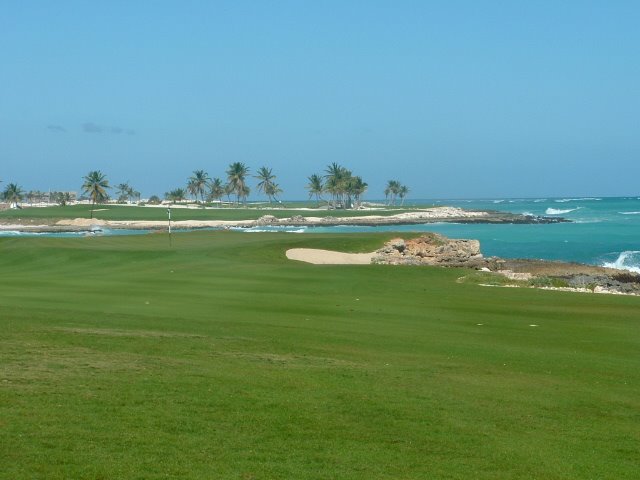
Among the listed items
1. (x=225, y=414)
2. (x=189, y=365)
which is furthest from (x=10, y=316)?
(x=225, y=414)

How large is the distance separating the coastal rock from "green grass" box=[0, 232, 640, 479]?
1004 inches

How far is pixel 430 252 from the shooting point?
58344 mm

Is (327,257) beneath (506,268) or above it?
above

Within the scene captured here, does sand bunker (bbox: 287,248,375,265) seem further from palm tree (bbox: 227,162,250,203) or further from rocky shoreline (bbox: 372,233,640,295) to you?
palm tree (bbox: 227,162,250,203)

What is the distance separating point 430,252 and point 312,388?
46050 millimetres

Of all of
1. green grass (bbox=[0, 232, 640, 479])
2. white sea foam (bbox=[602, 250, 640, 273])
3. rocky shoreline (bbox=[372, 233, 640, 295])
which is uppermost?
green grass (bbox=[0, 232, 640, 479])

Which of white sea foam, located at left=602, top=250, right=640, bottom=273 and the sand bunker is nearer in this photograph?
the sand bunker

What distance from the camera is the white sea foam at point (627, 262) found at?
212 feet

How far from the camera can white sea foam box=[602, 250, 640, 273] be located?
64.8 m

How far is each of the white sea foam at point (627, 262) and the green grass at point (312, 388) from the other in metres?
40.2

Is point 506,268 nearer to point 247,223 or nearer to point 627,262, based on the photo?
point 627,262

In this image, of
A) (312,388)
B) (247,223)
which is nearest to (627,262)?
(312,388)

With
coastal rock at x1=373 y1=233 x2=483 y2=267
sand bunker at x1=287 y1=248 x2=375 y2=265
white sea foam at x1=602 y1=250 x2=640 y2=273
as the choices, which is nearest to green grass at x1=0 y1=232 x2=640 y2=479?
sand bunker at x1=287 y1=248 x2=375 y2=265

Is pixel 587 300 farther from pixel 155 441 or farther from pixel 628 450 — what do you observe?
pixel 155 441
